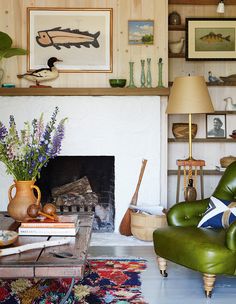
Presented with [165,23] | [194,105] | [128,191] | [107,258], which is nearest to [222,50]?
[165,23]

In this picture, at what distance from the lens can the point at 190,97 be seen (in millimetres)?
4754

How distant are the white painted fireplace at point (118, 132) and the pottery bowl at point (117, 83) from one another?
5.5 inches

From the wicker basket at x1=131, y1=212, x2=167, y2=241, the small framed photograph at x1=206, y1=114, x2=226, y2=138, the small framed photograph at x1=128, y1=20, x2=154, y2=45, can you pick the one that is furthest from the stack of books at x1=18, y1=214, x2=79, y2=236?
the small framed photograph at x1=206, y1=114, x2=226, y2=138

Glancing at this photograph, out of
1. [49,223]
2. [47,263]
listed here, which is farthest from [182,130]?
[47,263]

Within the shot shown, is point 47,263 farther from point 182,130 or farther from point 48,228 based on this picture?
point 182,130

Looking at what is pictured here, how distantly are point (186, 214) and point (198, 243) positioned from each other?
63 cm

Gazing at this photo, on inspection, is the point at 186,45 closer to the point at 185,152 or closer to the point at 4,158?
the point at 185,152

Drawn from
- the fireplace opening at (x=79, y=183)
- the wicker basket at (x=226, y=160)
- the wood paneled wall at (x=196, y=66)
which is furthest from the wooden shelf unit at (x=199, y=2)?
the fireplace opening at (x=79, y=183)

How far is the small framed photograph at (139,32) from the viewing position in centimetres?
517

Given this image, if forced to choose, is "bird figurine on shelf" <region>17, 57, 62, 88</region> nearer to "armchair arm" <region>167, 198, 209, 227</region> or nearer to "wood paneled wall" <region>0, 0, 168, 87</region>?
"wood paneled wall" <region>0, 0, 168, 87</region>

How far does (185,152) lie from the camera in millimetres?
5758

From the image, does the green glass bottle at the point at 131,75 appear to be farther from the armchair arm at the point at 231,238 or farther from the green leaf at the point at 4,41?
the armchair arm at the point at 231,238

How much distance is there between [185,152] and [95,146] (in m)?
1.12

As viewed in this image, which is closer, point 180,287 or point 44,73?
point 180,287
